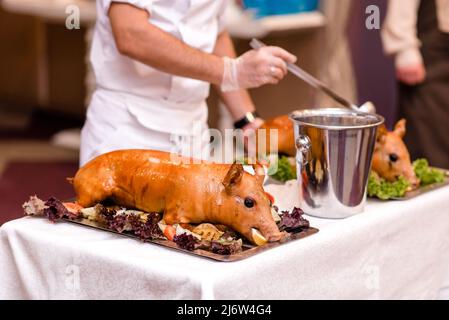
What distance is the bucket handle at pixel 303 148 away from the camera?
1827 millimetres

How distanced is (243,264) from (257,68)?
678 mm

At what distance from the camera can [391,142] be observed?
82.7 inches

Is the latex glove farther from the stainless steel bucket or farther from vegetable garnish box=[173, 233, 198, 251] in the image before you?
vegetable garnish box=[173, 233, 198, 251]

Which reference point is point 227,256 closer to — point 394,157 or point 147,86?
point 394,157

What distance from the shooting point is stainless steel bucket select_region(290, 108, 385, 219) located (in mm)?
1794

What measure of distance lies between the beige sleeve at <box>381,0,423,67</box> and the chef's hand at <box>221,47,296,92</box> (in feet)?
4.93

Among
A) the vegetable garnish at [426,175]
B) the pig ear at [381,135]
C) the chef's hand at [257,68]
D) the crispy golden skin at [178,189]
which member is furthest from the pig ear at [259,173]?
the vegetable garnish at [426,175]

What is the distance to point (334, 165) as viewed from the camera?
1.82 meters

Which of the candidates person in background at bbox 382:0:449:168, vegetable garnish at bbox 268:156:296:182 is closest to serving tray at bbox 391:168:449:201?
vegetable garnish at bbox 268:156:296:182

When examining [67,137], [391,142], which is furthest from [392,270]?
[67,137]

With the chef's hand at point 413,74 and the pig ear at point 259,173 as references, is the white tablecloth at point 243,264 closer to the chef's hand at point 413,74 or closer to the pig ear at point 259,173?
the pig ear at point 259,173
